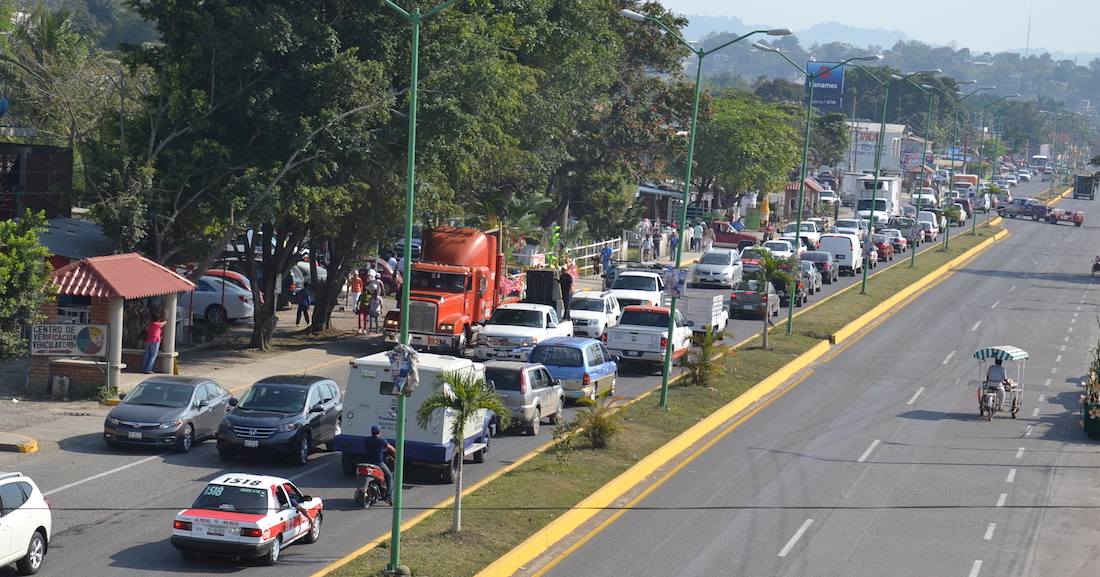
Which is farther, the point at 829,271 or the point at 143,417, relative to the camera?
the point at 829,271

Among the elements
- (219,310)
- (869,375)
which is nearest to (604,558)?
(869,375)

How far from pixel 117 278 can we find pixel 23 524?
12424 millimetres

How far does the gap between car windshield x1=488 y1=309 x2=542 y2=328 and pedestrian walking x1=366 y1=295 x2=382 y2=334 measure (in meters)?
5.95

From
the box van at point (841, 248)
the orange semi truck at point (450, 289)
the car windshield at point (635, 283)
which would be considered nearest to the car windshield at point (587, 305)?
the orange semi truck at point (450, 289)

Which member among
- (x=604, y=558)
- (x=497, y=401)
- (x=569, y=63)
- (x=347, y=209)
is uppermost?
(x=569, y=63)

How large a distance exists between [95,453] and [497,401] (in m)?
8.46

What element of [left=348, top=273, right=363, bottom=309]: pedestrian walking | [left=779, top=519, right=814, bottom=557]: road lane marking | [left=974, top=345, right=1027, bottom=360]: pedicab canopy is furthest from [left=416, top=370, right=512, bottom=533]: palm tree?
[left=348, top=273, right=363, bottom=309]: pedestrian walking

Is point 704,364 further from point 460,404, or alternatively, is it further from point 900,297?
point 900,297

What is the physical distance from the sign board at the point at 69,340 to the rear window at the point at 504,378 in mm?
8867

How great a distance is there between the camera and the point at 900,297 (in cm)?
5219

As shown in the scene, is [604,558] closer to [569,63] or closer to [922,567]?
[922,567]

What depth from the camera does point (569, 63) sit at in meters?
49.0

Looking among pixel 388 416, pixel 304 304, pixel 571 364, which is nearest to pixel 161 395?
pixel 388 416

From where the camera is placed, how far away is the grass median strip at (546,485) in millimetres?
16766
